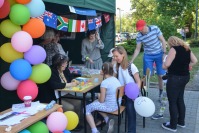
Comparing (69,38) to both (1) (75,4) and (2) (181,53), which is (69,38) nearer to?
(1) (75,4)

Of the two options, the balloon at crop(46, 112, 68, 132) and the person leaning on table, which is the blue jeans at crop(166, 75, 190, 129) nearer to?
the person leaning on table

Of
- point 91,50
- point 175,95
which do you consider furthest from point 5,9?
point 91,50

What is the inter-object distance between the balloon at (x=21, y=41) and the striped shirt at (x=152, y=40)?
113 inches

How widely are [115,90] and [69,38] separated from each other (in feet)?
12.3

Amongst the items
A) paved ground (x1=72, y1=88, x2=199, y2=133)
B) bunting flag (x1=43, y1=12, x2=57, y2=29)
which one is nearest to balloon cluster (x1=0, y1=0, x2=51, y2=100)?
bunting flag (x1=43, y1=12, x2=57, y2=29)

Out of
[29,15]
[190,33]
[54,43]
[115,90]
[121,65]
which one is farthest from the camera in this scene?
[190,33]

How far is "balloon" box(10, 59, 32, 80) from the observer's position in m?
2.80

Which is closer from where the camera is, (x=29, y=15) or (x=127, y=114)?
(x=29, y=15)

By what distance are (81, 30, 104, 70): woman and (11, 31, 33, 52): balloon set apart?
2.53 meters

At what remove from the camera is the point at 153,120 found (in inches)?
179

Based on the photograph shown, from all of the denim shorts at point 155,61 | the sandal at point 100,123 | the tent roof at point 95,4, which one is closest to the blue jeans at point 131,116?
the sandal at point 100,123

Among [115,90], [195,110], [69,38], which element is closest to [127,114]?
[115,90]

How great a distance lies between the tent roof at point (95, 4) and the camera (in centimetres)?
414

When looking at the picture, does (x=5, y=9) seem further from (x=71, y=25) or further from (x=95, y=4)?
(x=95, y=4)
